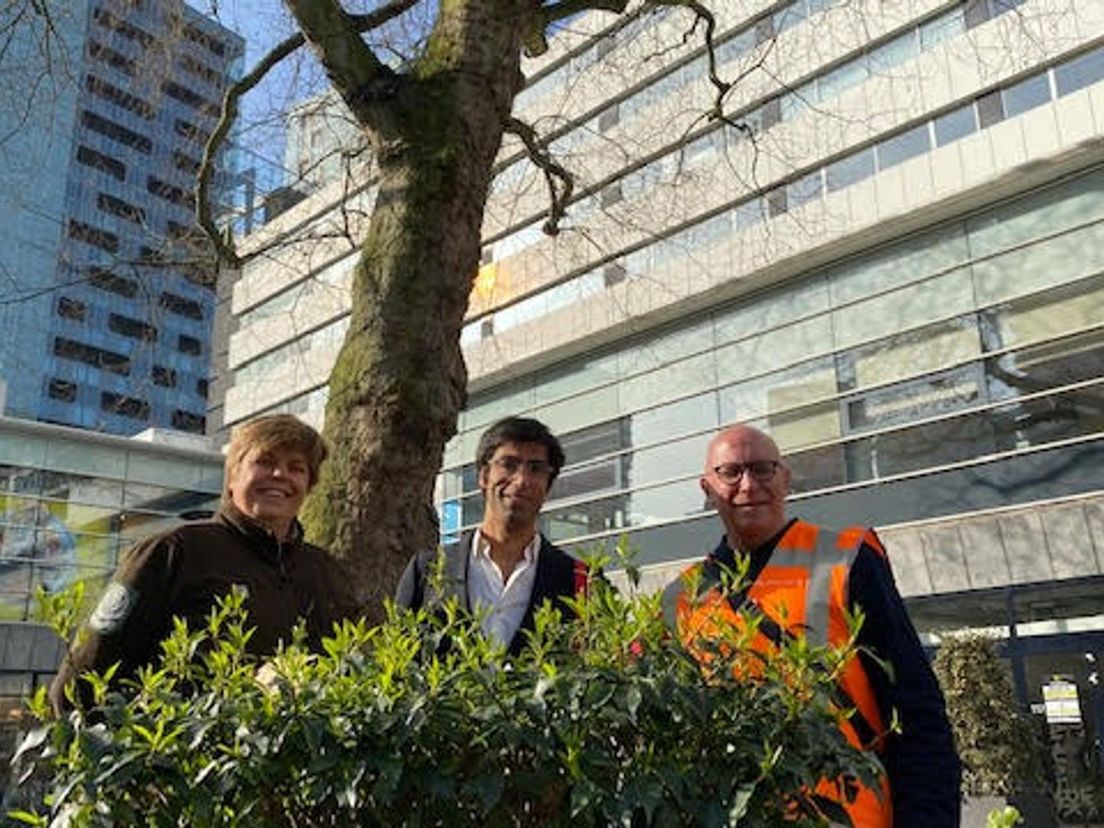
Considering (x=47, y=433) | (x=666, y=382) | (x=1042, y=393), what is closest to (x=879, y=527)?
(x=1042, y=393)

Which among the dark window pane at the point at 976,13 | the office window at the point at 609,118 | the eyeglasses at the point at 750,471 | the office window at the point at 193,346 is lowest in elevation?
the eyeglasses at the point at 750,471

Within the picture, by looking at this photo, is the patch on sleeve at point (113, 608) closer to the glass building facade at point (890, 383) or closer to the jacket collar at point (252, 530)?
the jacket collar at point (252, 530)

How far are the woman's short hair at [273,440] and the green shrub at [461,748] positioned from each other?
1.30 m

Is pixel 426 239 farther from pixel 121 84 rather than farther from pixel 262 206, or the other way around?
pixel 262 206

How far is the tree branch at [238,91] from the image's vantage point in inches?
209

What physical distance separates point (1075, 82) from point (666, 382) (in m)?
8.42

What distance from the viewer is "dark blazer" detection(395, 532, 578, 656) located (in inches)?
110

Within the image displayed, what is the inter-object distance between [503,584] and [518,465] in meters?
0.36

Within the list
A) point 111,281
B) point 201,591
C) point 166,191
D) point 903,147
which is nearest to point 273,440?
point 201,591

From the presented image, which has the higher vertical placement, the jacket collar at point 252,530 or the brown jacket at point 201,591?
the jacket collar at point 252,530

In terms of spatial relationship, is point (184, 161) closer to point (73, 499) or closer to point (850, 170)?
point (850, 170)

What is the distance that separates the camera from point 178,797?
1479 mm

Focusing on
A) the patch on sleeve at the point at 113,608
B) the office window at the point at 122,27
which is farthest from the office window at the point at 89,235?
the patch on sleeve at the point at 113,608

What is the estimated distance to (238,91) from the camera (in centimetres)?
622
